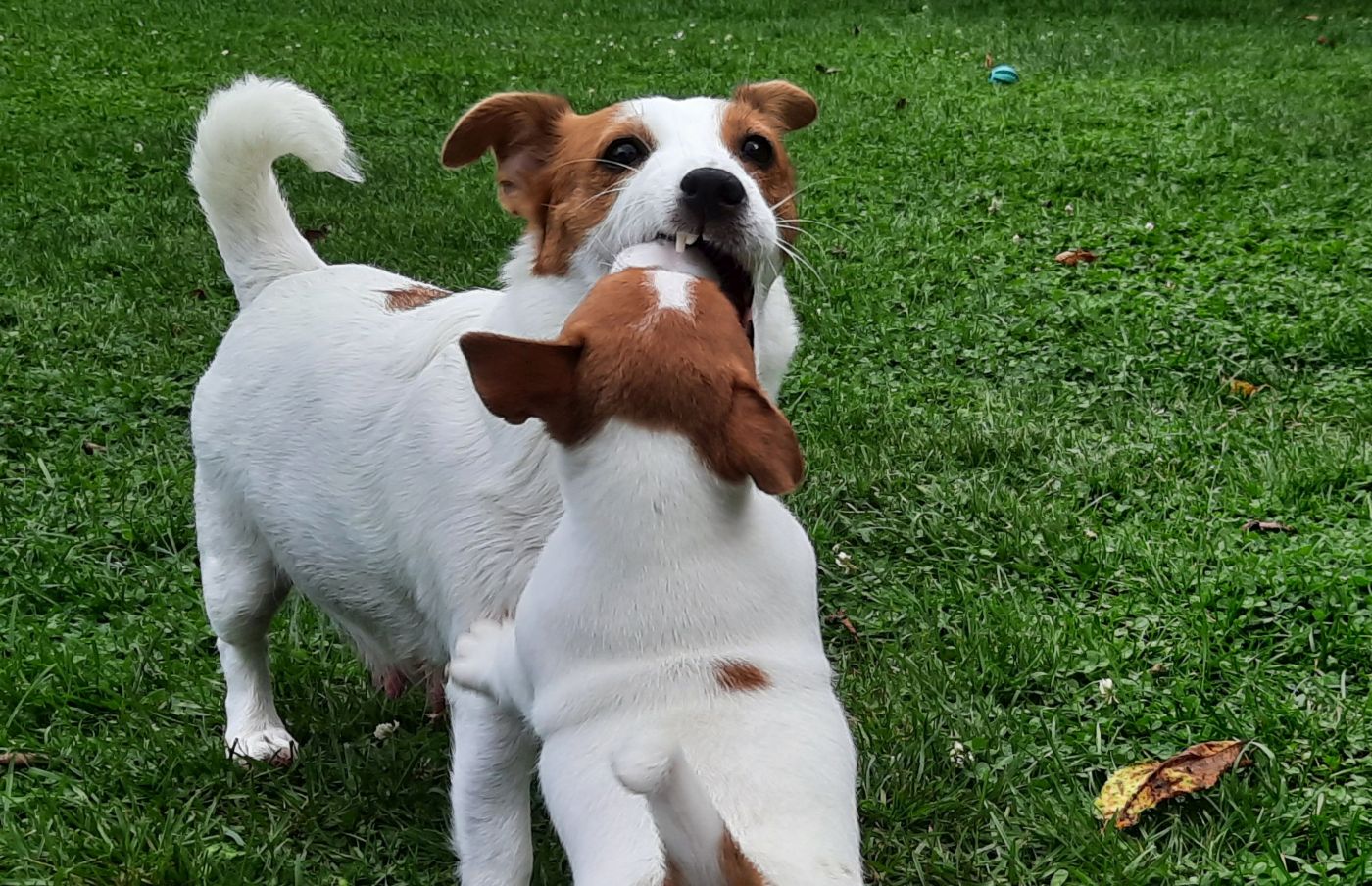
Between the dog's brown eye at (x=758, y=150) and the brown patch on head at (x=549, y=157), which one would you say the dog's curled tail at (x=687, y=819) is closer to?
the brown patch on head at (x=549, y=157)

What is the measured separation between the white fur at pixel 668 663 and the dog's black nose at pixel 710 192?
2.03 feet

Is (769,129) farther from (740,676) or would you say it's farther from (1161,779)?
(1161,779)

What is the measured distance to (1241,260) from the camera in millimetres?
6426

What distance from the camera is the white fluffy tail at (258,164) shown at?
337cm

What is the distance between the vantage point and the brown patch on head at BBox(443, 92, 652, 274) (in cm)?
285

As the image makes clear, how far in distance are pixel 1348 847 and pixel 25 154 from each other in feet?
29.8

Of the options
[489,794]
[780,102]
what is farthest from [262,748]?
[780,102]

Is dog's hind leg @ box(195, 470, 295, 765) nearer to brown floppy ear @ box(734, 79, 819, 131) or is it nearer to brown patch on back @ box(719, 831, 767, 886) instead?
brown floppy ear @ box(734, 79, 819, 131)

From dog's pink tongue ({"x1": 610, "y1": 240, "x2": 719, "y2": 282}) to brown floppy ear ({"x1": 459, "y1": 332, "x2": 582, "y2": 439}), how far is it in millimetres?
344

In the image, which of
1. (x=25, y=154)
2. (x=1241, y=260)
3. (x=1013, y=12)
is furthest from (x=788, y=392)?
(x=1013, y=12)

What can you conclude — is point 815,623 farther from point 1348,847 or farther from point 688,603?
point 1348,847

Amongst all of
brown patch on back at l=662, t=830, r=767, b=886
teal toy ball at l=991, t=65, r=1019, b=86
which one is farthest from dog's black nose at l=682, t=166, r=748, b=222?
teal toy ball at l=991, t=65, r=1019, b=86

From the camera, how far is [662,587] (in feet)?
7.52

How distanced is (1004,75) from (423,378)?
379 inches
